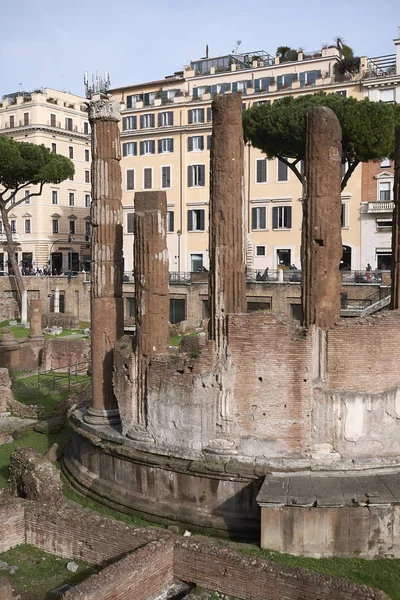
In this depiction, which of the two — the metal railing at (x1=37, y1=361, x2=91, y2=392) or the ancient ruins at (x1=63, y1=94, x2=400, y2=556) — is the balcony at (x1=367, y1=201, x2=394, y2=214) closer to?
the metal railing at (x1=37, y1=361, x2=91, y2=392)

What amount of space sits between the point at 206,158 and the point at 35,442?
27.7 metres

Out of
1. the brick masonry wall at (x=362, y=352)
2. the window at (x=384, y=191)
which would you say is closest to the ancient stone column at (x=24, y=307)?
the window at (x=384, y=191)

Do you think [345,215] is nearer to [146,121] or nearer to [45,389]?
[146,121]

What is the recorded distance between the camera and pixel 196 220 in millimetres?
39312

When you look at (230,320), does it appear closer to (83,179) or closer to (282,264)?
(282,264)

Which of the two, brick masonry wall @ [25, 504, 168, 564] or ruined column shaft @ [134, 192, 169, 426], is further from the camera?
ruined column shaft @ [134, 192, 169, 426]

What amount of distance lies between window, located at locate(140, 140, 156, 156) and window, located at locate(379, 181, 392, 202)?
1441cm

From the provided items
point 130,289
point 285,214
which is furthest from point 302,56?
point 130,289

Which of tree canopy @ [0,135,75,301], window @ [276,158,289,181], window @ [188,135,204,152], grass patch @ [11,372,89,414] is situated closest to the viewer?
grass patch @ [11,372,89,414]

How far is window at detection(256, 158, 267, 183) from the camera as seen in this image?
36719mm

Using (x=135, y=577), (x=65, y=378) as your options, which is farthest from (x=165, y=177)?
(x=135, y=577)

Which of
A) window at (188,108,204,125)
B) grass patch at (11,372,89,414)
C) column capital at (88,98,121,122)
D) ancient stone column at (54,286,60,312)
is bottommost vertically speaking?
grass patch at (11,372,89,414)

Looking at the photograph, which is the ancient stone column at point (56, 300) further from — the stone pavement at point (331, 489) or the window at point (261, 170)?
the stone pavement at point (331, 489)

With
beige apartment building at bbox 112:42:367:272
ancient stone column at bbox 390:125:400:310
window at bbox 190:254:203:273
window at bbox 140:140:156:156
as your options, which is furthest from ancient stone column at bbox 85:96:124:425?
window at bbox 140:140:156:156
